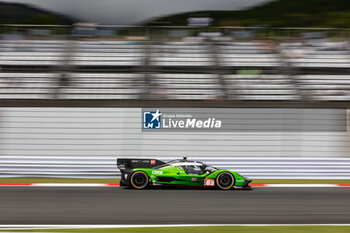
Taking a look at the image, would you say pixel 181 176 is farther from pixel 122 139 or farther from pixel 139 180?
pixel 122 139

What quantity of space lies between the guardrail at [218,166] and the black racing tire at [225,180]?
2.55 metres

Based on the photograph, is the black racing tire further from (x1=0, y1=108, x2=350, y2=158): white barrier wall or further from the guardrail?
(x1=0, y1=108, x2=350, y2=158): white barrier wall

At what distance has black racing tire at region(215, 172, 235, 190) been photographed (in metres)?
9.58

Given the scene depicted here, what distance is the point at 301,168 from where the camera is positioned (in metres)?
12.2

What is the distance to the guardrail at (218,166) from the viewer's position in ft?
39.0

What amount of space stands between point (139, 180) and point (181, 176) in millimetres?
969

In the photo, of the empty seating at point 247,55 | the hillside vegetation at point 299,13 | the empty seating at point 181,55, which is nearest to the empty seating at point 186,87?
the empty seating at point 181,55

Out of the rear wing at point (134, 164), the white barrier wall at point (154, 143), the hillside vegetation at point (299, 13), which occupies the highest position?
the hillside vegetation at point (299, 13)

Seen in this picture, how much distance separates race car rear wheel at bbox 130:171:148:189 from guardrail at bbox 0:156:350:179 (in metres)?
2.61

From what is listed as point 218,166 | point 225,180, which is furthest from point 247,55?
point 225,180

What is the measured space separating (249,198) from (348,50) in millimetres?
12416

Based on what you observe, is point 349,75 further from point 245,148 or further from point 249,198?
point 249,198

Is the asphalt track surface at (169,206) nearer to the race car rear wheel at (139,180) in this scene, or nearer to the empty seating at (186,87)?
the race car rear wheel at (139,180)

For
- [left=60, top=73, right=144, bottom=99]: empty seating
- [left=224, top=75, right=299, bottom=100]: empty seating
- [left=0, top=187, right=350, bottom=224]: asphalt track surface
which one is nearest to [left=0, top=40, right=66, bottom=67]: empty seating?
[left=60, top=73, right=144, bottom=99]: empty seating
